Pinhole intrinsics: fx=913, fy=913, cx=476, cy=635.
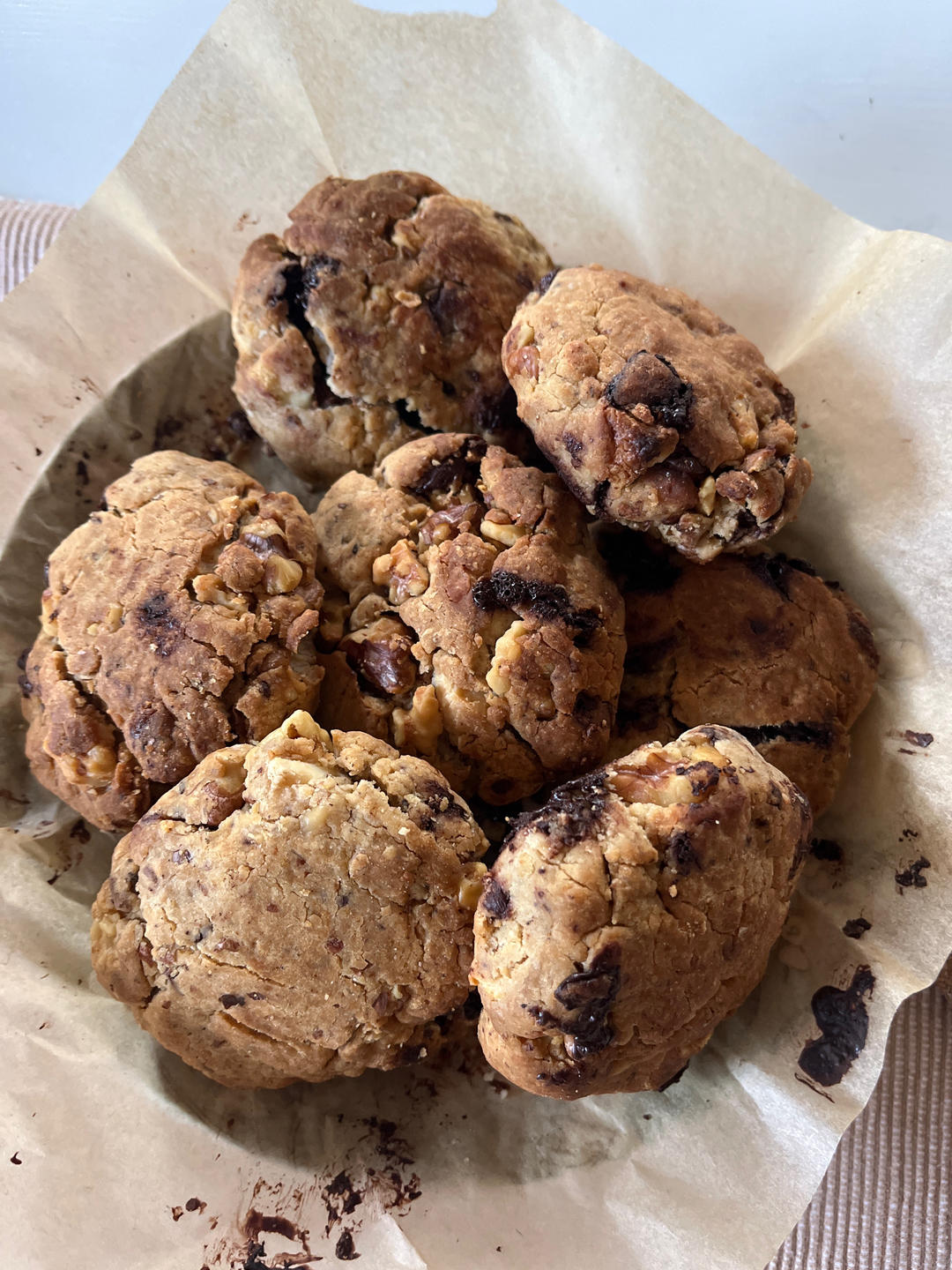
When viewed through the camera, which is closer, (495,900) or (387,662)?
(495,900)

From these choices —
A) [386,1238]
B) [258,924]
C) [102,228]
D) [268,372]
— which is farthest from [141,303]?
[386,1238]

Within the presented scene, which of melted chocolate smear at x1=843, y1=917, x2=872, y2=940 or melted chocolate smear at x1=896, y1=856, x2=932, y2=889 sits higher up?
melted chocolate smear at x1=896, y1=856, x2=932, y2=889

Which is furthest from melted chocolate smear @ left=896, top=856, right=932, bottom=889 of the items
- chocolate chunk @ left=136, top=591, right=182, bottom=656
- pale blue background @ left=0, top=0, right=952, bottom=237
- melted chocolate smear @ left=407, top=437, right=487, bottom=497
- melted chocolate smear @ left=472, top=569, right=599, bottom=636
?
pale blue background @ left=0, top=0, right=952, bottom=237

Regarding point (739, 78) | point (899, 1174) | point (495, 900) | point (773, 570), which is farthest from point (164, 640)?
point (739, 78)

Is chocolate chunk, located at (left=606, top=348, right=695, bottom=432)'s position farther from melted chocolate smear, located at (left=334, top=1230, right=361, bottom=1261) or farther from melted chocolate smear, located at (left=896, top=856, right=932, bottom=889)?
melted chocolate smear, located at (left=334, top=1230, right=361, bottom=1261)

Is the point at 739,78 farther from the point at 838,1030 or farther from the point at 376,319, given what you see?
the point at 838,1030

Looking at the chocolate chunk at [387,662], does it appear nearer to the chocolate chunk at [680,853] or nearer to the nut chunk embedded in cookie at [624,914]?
the nut chunk embedded in cookie at [624,914]

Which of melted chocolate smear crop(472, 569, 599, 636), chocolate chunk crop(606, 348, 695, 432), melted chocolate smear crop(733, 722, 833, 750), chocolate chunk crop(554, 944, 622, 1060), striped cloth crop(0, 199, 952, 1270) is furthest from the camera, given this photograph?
striped cloth crop(0, 199, 952, 1270)

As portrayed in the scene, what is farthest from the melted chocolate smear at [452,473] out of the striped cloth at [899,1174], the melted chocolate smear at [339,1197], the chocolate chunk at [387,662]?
the striped cloth at [899,1174]
